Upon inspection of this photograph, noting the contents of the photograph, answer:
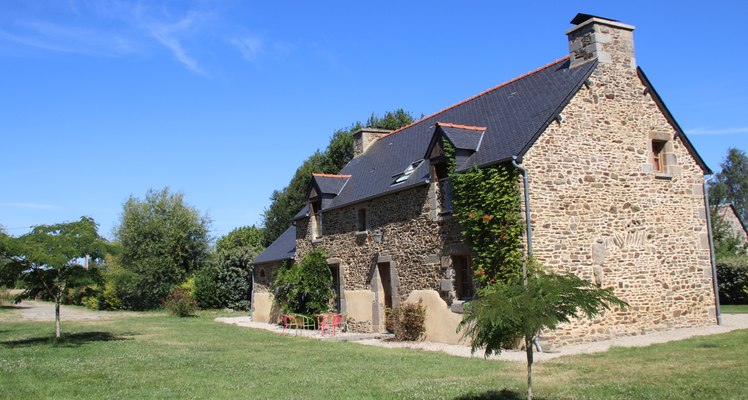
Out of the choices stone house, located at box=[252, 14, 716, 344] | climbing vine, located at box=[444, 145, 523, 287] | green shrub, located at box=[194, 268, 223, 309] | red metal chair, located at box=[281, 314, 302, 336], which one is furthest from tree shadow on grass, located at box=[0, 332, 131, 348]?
green shrub, located at box=[194, 268, 223, 309]

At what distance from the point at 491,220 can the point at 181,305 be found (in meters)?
20.8

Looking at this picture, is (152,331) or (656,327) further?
(152,331)

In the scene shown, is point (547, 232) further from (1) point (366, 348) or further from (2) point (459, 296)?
(1) point (366, 348)

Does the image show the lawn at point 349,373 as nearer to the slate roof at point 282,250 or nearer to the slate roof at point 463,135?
the slate roof at point 463,135

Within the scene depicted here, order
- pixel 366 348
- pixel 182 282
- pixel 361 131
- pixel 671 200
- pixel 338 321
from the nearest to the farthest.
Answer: pixel 366 348 < pixel 671 200 < pixel 338 321 < pixel 361 131 < pixel 182 282

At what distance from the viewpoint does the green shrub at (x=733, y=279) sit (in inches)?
841

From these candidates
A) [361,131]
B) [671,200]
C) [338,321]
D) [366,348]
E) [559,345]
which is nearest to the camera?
[559,345]

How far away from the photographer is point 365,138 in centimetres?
2431

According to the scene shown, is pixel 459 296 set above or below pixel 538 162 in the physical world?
below

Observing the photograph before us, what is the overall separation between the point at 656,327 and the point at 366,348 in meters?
7.04

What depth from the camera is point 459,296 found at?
14.9 metres

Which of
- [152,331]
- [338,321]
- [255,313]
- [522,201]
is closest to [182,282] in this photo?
[255,313]

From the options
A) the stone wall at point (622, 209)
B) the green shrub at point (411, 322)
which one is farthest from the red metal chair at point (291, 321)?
the stone wall at point (622, 209)

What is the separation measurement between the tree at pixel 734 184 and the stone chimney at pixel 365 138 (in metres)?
40.6
